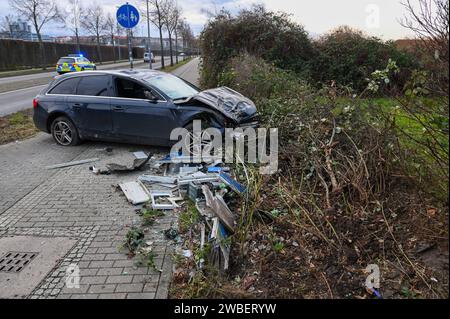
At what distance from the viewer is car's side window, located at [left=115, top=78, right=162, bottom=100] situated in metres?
6.96

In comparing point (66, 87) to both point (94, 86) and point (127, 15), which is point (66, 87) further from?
point (127, 15)

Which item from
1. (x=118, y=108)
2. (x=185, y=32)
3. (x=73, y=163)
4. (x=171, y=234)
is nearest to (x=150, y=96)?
(x=118, y=108)

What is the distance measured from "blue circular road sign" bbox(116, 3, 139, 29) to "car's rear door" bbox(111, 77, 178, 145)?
4.17 meters

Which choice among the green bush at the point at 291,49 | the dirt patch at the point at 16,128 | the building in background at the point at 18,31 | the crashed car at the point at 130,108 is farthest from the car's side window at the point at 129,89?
the building in background at the point at 18,31

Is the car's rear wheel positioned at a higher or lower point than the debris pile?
higher

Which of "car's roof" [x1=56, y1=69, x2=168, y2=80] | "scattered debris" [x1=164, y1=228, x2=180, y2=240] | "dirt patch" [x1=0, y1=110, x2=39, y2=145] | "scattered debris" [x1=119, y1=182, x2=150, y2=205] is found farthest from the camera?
"dirt patch" [x1=0, y1=110, x2=39, y2=145]

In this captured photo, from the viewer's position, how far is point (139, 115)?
271 inches

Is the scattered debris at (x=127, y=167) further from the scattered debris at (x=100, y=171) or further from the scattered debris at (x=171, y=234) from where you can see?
the scattered debris at (x=171, y=234)

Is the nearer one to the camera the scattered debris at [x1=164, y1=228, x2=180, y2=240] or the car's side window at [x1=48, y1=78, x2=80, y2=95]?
the scattered debris at [x1=164, y1=228, x2=180, y2=240]

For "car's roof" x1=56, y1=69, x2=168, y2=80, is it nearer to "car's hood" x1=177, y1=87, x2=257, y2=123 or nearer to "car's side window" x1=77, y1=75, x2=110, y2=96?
"car's side window" x1=77, y1=75, x2=110, y2=96

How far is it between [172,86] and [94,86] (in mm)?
1614

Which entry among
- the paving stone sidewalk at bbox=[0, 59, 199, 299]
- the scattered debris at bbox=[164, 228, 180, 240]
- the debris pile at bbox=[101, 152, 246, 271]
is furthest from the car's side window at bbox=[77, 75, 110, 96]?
the scattered debris at bbox=[164, 228, 180, 240]

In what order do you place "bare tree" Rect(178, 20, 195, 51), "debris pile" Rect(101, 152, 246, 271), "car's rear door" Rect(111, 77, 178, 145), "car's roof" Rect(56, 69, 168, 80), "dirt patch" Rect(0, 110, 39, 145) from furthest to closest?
1. "bare tree" Rect(178, 20, 195, 51)
2. "dirt patch" Rect(0, 110, 39, 145)
3. "car's roof" Rect(56, 69, 168, 80)
4. "car's rear door" Rect(111, 77, 178, 145)
5. "debris pile" Rect(101, 152, 246, 271)
